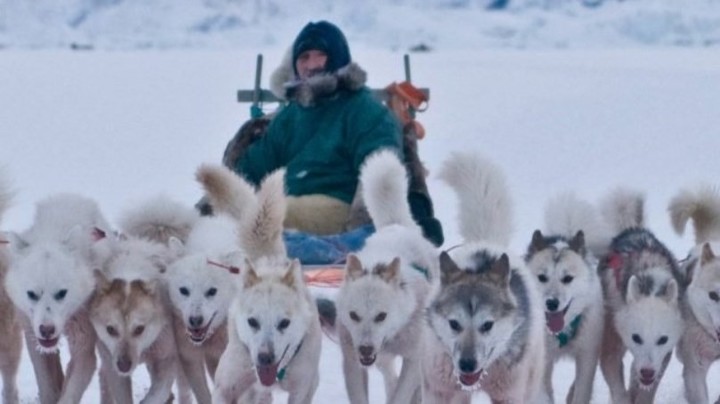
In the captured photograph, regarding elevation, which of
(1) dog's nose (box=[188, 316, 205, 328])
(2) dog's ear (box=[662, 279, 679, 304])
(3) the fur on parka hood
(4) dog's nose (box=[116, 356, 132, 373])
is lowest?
(4) dog's nose (box=[116, 356, 132, 373])

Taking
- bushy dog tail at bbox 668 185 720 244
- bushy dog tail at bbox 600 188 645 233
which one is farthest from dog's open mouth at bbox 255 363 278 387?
bushy dog tail at bbox 668 185 720 244

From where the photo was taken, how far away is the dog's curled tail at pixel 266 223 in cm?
373

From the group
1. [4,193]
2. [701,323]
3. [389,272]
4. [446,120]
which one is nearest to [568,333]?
[701,323]

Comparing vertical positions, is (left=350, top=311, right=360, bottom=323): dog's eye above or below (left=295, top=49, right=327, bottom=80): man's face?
Result: below

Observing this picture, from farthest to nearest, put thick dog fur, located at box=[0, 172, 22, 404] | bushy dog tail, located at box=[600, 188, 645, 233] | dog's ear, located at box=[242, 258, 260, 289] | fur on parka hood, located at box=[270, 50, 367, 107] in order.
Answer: fur on parka hood, located at box=[270, 50, 367, 107]
bushy dog tail, located at box=[600, 188, 645, 233]
thick dog fur, located at box=[0, 172, 22, 404]
dog's ear, located at box=[242, 258, 260, 289]

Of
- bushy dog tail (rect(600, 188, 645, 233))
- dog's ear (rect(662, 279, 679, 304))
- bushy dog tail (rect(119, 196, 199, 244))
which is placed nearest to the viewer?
dog's ear (rect(662, 279, 679, 304))

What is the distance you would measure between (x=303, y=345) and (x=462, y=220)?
0.73 metres

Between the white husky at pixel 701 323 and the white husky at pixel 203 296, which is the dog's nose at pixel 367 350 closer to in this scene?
the white husky at pixel 203 296

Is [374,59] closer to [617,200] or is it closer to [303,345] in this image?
[617,200]

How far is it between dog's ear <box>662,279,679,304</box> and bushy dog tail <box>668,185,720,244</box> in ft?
2.06

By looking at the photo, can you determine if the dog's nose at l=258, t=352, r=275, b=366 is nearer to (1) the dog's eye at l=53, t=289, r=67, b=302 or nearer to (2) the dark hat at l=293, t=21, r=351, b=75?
(1) the dog's eye at l=53, t=289, r=67, b=302

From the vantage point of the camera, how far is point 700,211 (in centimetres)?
450

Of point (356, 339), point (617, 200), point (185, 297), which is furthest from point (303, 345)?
point (617, 200)

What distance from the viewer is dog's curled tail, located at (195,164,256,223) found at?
4078 mm
